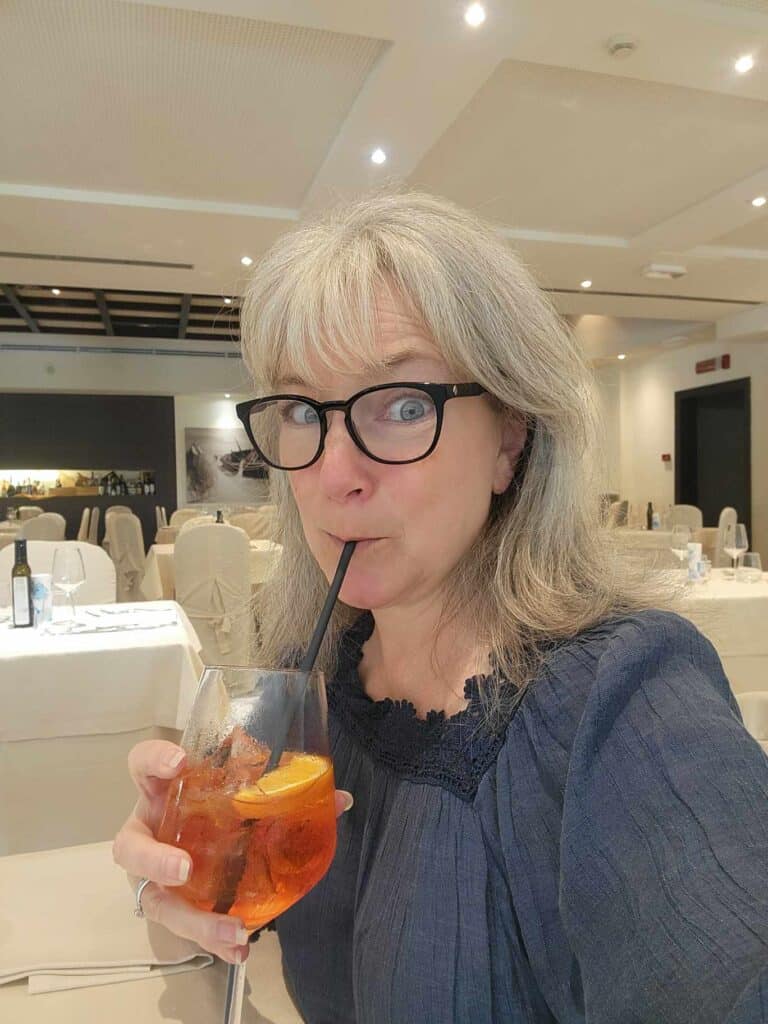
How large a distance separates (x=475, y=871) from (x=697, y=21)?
4.08m

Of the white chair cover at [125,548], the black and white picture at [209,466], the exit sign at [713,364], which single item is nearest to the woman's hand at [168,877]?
the white chair cover at [125,548]

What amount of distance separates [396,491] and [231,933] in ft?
1.41

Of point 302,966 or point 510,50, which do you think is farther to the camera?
point 510,50

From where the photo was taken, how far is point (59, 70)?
399 centimetres

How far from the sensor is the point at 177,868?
567 mm

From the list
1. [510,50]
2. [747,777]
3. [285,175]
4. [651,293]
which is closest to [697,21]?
[510,50]

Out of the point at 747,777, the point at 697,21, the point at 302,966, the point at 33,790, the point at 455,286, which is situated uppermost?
the point at 697,21

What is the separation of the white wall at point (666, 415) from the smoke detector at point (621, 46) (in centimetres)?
726

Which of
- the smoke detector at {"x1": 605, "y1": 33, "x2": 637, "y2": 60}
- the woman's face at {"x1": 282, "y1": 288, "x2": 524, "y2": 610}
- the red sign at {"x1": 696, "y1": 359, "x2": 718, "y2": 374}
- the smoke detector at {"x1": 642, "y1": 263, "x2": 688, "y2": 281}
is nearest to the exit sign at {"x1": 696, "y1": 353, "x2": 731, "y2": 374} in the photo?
the red sign at {"x1": 696, "y1": 359, "x2": 718, "y2": 374}

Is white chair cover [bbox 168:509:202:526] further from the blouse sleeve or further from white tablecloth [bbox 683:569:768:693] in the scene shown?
the blouse sleeve

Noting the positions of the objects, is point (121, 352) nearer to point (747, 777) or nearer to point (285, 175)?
point (285, 175)

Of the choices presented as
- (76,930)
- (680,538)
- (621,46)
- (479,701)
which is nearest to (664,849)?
(479,701)

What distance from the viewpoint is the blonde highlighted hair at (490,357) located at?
0.81 meters

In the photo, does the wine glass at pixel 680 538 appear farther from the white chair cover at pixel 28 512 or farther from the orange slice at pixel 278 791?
the white chair cover at pixel 28 512
